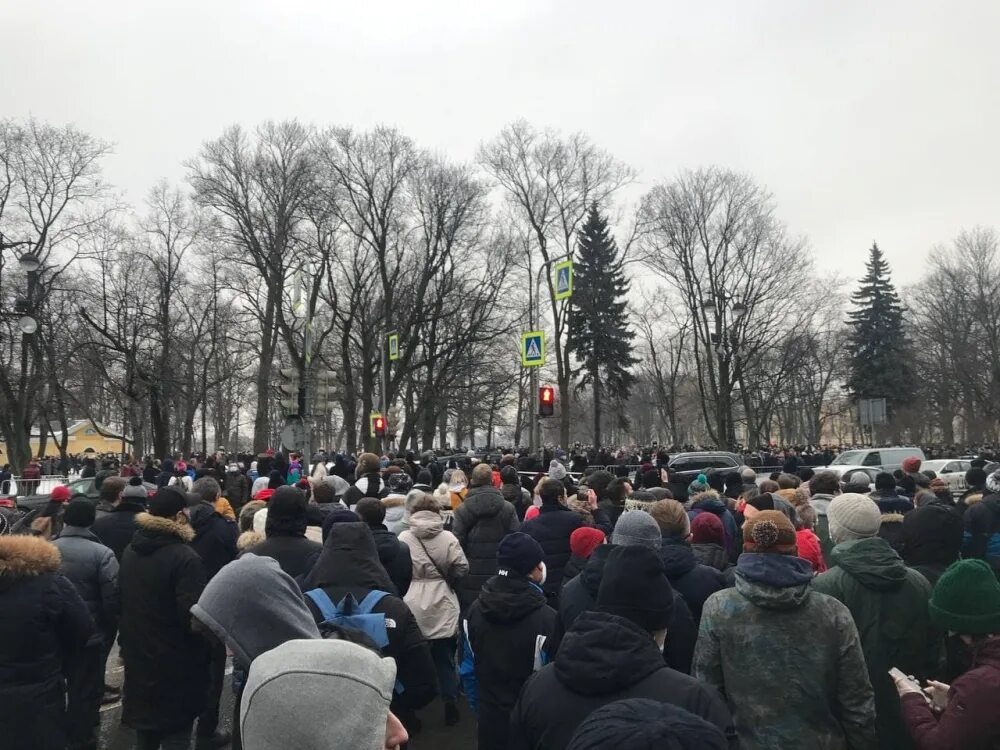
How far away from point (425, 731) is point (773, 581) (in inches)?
164

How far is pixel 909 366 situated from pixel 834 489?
5415 cm

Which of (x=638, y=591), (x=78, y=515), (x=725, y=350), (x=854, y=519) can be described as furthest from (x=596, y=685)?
(x=725, y=350)

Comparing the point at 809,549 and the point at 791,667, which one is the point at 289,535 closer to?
the point at 791,667

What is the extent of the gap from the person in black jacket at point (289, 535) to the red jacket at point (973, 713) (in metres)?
3.69

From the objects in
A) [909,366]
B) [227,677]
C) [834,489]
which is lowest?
[227,677]

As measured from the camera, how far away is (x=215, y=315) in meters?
43.2

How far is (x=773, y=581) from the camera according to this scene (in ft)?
11.4

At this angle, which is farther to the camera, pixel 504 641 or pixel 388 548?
pixel 388 548

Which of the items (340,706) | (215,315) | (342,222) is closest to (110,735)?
(340,706)

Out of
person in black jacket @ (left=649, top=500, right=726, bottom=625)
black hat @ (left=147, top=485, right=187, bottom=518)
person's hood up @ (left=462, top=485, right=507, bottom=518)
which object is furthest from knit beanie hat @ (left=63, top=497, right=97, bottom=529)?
person in black jacket @ (left=649, top=500, right=726, bottom=625)

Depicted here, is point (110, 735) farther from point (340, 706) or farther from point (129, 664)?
point (340, 706)

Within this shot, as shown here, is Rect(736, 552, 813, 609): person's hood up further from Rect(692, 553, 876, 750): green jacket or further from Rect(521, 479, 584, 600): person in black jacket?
Rect(521, 479, 584, 600): person in black jacket

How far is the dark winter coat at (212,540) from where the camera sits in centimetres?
745

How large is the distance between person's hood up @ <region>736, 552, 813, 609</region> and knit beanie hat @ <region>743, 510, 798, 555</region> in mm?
50
